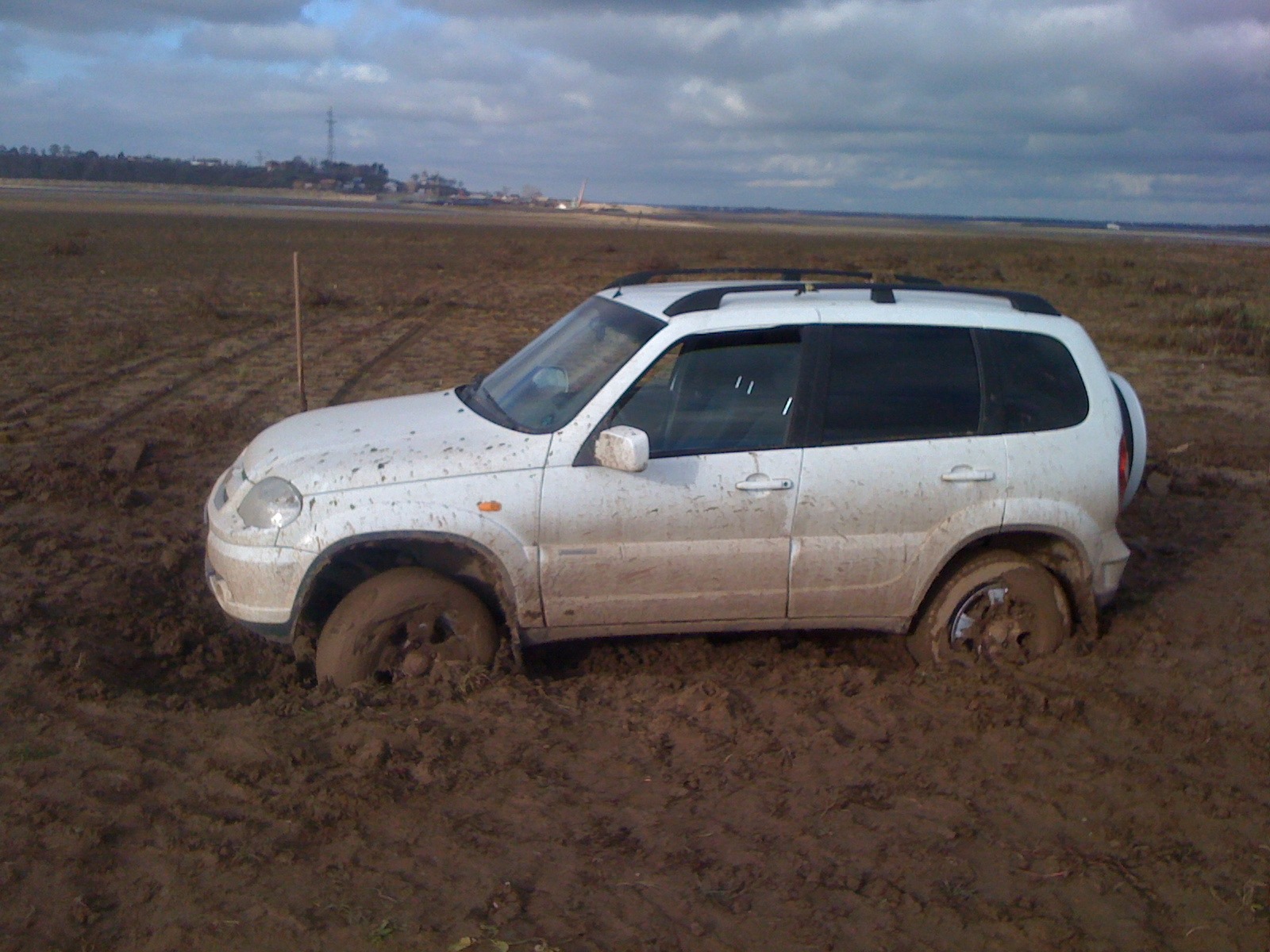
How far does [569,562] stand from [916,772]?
1624 millimetres

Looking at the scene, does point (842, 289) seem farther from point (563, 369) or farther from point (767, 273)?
point (563, 369)

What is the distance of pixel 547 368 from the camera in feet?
17.5

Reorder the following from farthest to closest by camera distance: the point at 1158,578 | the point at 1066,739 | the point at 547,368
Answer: the point at 1158,578, the point at 547,368, the point at 1066,739

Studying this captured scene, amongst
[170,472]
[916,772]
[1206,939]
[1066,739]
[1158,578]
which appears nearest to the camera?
[1206,939]

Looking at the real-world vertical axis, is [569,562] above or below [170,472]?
above

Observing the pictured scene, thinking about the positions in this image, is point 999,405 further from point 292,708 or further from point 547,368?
point 292,708

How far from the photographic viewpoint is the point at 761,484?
477cm

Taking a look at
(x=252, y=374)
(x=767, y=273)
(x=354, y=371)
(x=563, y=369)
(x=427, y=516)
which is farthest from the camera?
(x=354, y=371)

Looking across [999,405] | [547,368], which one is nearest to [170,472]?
[547,368]

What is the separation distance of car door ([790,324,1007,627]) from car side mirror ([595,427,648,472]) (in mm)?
796

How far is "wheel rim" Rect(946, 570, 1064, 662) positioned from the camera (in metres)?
5.18

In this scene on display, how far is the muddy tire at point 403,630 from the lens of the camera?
4734 mm

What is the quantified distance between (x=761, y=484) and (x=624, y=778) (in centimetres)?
136

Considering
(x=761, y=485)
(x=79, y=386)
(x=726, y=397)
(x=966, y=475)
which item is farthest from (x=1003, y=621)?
(x=79, y=386)
